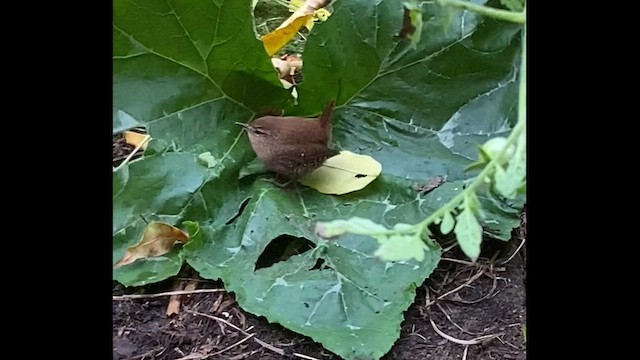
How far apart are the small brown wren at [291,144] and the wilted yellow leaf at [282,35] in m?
0.15

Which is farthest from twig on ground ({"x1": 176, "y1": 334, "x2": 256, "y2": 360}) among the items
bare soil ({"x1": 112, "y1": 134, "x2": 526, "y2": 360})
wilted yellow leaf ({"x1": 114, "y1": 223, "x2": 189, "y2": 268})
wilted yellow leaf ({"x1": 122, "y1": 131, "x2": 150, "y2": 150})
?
wilted yellow leaf ({"x1": 122, "y1": 131, "x2": 150, "y2": 150})

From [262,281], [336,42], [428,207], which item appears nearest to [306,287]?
[262,281]

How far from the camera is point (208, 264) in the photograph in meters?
0.80

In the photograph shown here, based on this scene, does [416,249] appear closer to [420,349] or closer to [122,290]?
[420,349]


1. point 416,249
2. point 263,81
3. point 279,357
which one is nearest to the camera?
point 416,249

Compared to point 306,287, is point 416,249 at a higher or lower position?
higher

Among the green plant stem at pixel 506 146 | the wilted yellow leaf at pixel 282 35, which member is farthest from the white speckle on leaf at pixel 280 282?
the wilted yellow leaf at pixel 282 35

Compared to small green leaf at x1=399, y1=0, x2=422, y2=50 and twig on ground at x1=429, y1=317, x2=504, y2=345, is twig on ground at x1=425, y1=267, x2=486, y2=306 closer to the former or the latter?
twig on ground at x1=429, y1=317, x2=504, y2=345

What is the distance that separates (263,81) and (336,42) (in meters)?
0.10

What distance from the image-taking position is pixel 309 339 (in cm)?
75

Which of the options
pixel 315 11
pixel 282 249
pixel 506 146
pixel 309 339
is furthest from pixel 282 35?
pixel 506 146

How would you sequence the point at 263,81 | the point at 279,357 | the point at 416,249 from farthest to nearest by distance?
the point at 263,81 < the point at 279,357 < the point at 416,249

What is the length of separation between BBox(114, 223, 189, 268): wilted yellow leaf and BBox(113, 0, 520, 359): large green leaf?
1 cm

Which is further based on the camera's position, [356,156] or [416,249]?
[356,156]
